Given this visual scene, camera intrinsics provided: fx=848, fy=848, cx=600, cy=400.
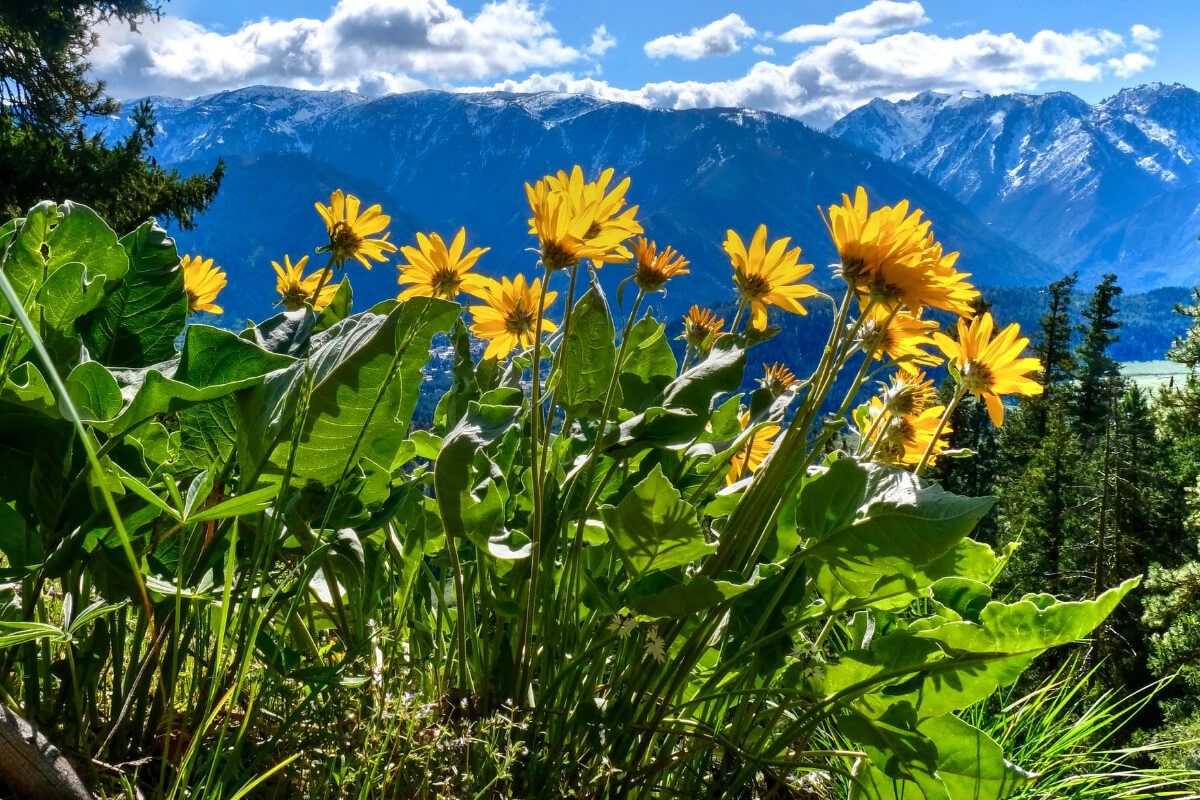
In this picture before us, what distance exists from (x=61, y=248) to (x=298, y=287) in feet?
2.03

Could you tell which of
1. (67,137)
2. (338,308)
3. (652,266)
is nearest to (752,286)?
(652,266)

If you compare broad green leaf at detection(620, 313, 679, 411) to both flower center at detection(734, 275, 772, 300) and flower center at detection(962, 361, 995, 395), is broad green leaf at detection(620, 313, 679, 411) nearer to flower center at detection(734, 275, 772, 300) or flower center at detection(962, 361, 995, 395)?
flower center at detection(734, 275, 772, 300)

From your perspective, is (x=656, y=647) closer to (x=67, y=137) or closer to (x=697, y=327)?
(x=697, y=327)

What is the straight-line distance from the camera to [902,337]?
1.07m

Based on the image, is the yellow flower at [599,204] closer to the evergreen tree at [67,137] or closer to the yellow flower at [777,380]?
the yellow flower at [777,380]

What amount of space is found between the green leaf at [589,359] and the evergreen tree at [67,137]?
43.4 ft

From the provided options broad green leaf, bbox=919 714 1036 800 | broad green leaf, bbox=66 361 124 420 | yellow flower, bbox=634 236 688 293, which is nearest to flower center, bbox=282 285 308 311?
yellow flower, bbox=634 236 688 293

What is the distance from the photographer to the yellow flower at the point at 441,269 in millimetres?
1223

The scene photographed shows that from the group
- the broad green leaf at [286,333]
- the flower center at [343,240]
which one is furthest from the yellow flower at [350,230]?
the broad green leaf at [286,333]

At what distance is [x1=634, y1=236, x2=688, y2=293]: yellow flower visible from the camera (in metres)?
1.13

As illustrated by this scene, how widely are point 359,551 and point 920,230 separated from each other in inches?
26.1

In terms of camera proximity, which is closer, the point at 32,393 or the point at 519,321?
the point at 32,393

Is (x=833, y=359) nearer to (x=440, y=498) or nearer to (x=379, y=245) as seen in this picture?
(x=440, y=498)

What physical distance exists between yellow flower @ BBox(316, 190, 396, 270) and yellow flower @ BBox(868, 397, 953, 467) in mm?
759
